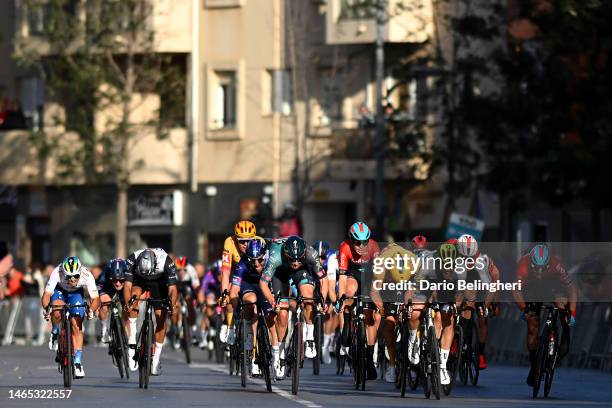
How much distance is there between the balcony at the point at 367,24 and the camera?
53844mm

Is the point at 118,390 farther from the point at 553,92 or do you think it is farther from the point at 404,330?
the point at 553,92

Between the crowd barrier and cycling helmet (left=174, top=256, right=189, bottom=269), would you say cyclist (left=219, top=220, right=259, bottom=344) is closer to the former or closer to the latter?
the crowd barrier

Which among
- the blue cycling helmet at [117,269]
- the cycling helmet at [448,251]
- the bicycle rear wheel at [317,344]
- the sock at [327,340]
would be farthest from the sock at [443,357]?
the sock at [327,340]

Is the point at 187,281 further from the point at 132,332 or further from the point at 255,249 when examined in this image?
the point at 255,249

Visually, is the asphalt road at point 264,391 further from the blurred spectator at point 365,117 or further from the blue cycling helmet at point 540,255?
the blurred spectator at point 365,117

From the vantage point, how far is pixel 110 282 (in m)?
25.7

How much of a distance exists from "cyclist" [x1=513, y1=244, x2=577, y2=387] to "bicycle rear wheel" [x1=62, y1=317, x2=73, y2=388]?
4.92 metres

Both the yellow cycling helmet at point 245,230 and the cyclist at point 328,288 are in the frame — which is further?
the cyclist at point 328,288

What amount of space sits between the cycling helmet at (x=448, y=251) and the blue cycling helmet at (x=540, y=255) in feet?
3.12

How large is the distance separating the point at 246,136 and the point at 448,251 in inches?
1378

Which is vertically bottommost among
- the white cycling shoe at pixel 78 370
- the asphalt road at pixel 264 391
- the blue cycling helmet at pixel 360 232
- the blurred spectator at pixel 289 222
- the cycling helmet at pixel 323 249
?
the asphalt road at pixel 264 391

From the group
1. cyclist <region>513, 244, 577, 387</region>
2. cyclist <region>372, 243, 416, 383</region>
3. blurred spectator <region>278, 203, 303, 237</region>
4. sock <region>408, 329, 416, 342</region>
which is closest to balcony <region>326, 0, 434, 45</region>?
blurred spectator <region>278, 203, 303, 237</region>

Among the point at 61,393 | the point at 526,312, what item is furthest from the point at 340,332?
the point at 61,393

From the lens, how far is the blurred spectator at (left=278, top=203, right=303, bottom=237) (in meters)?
53.2
